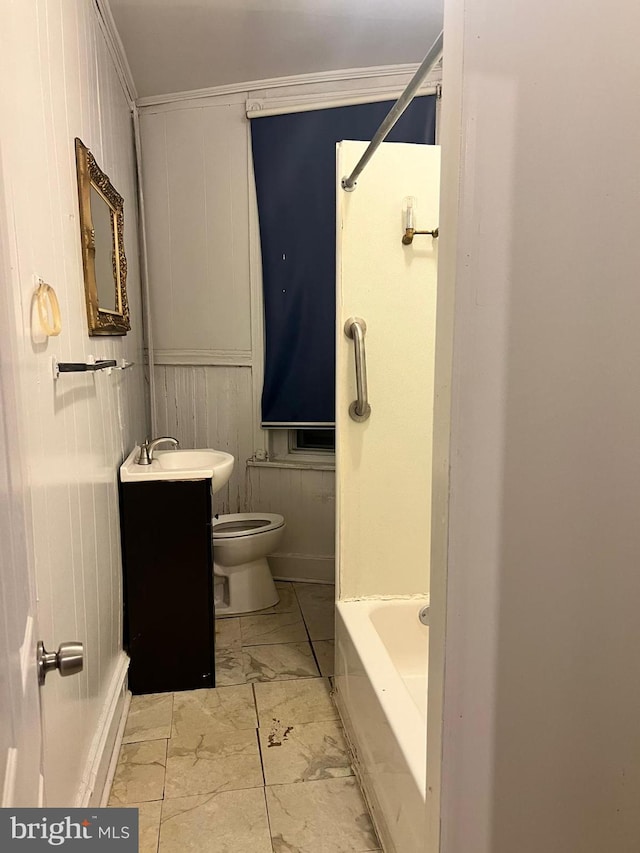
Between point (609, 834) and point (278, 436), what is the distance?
8.57 ft

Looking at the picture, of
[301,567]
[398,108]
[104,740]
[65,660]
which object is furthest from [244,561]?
[65,660]

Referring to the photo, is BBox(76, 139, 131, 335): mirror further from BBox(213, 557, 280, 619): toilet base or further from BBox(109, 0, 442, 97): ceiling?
BBox(213, 557, 280, 619): toilet base

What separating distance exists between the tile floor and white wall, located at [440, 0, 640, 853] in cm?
93

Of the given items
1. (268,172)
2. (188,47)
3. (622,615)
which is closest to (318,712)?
(622,615)

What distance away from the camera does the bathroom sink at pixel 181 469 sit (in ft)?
7.25

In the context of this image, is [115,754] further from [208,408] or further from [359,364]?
[208,408]

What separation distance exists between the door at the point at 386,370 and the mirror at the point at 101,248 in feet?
2.49

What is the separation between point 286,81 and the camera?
3.02 m

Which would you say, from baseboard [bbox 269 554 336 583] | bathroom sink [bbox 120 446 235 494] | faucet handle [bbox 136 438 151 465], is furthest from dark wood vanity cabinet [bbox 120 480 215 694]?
baseboard [bbox 269 554 336 583]

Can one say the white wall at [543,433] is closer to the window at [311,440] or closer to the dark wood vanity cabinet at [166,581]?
the dark wood vanity cabinet at [166,581]

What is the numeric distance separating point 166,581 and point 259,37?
2240 millimetres

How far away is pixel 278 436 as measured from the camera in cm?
338

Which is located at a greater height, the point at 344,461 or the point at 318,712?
the point at 344,461

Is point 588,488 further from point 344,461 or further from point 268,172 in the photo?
point 268,172
